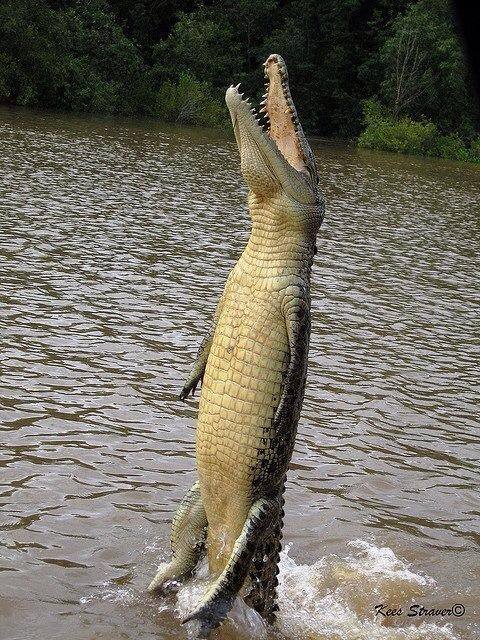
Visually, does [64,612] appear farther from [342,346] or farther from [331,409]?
[342,346]

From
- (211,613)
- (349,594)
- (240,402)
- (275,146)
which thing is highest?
(275,146)

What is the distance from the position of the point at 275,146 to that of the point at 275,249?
502 mm

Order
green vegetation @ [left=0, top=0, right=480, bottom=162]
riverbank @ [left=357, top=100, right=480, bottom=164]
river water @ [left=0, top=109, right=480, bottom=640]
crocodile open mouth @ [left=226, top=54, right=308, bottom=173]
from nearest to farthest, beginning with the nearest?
1. crocodile open mouth @ [left=226, top=54, right=308, bottom=173]
2. river water @ [left=0, top=109, right=480, bottom=640]
3. green vegetation @ [left=0, top=0, right=480, bottom=162]
4. riverbank @ [left=357, top=100, right=480, bottom=164]

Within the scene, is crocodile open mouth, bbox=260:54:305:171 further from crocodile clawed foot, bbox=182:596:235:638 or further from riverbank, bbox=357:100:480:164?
riverbank, bbox=357:100:480:164

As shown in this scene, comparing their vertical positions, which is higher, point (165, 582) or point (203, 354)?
point (203, 354)

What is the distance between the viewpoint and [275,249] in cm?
430

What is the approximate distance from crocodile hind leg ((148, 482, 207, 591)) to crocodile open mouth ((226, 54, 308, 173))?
1719 mm

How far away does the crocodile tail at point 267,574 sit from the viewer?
4234 mm

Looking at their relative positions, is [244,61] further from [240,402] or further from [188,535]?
[240,402]

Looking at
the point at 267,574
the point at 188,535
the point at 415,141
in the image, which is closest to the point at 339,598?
the point at 267,574
